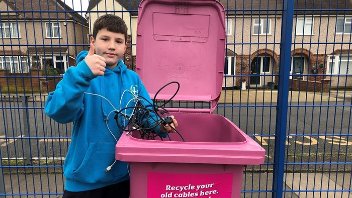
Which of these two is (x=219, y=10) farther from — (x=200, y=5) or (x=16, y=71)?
(x=16, y=71)

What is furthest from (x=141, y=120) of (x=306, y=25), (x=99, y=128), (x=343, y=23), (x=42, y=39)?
(x=306, y=25)

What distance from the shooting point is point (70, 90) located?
155 centimetres

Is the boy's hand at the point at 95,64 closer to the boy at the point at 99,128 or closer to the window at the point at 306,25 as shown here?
the boy at the point at 99,128

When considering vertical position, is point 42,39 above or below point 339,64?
above

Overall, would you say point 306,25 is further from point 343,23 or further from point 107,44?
point 107,44

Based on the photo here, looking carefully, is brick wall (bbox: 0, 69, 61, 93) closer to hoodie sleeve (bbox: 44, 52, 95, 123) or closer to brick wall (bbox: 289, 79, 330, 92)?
hoodie sleeve (bbox: 44, 52, 95, 123)

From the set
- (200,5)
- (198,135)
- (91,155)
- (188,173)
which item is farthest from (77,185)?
(200,5)

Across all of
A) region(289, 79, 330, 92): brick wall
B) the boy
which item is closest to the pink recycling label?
the boy

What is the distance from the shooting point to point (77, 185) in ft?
6.31

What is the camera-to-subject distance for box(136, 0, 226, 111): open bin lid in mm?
2656

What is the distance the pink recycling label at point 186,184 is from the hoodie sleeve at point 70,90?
555 mm

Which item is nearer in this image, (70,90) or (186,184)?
(70,90)

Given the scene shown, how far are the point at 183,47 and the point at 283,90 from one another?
0.98 m

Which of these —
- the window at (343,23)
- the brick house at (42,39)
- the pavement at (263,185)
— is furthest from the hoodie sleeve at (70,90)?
the window at (343,23)
